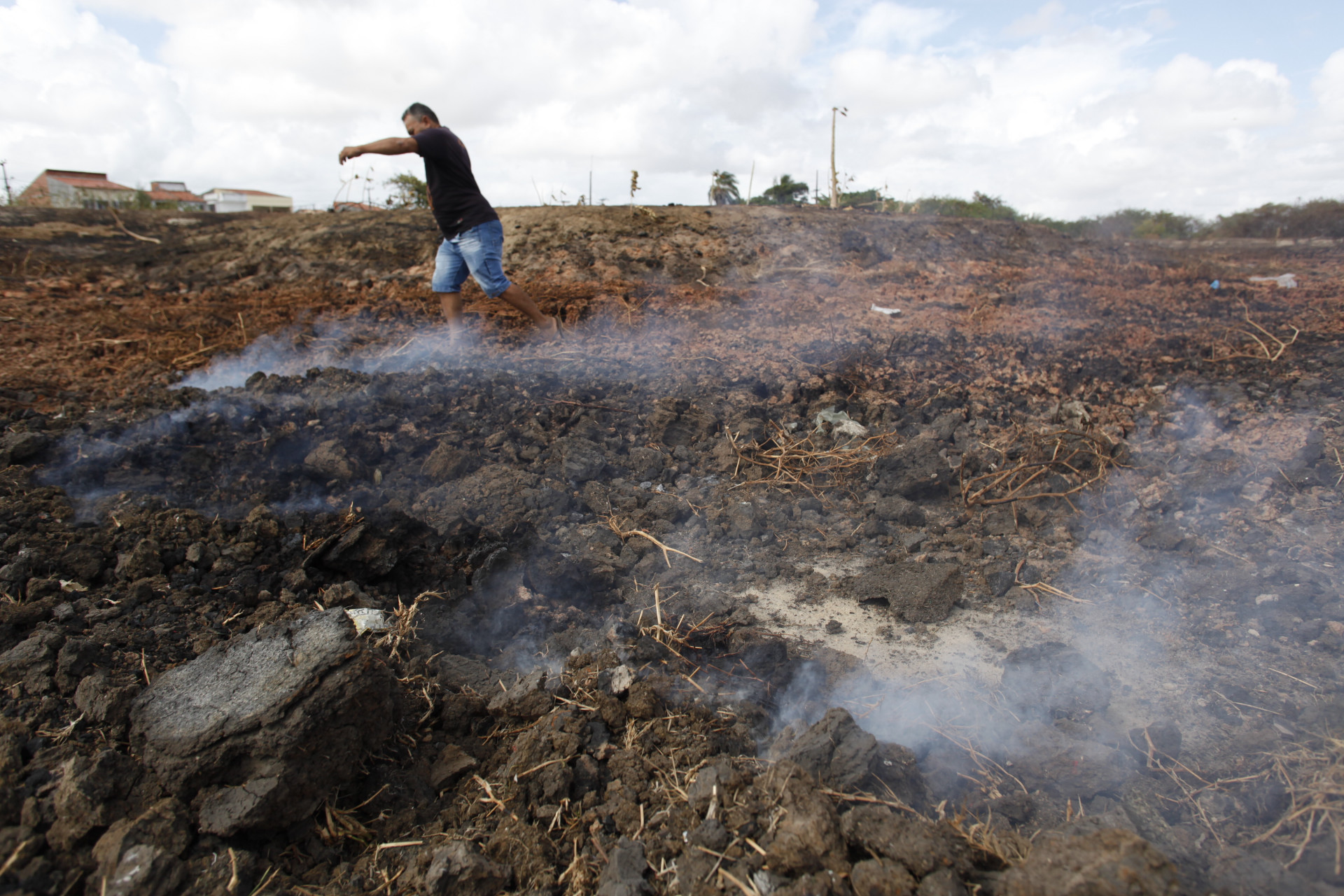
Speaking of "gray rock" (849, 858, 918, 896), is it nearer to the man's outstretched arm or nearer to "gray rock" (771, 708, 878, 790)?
"gray rock" (771, 708, 878, 790)

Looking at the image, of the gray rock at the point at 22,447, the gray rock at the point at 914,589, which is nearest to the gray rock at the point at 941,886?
the gray rock at the point at 914,589

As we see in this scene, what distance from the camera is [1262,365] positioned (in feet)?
15.4

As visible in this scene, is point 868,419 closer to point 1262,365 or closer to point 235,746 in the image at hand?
point 1262,365

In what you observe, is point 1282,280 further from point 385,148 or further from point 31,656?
point 31,656

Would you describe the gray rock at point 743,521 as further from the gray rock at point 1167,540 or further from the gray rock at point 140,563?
the gray rock at point 140,563

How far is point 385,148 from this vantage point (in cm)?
445

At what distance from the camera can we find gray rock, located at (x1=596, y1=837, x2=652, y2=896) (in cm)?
149

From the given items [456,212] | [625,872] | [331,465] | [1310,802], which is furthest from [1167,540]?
[456,212]

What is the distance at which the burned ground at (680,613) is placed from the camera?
5.17 feet

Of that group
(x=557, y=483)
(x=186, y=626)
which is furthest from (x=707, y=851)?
(x=557, y=483)

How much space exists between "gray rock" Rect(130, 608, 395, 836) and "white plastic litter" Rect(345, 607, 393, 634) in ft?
1.40

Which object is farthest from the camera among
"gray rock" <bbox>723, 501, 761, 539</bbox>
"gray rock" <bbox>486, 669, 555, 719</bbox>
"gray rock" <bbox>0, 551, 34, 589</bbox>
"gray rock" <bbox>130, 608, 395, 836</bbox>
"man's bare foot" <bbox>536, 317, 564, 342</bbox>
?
"man's bare foot" <bbox>536, 317, 564, 342</bbox>

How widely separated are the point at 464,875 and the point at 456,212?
15.4ft

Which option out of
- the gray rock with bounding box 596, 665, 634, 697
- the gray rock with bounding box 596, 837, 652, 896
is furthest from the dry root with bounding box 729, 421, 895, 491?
the gray rock with bounding box 596, 837, 652, 896
